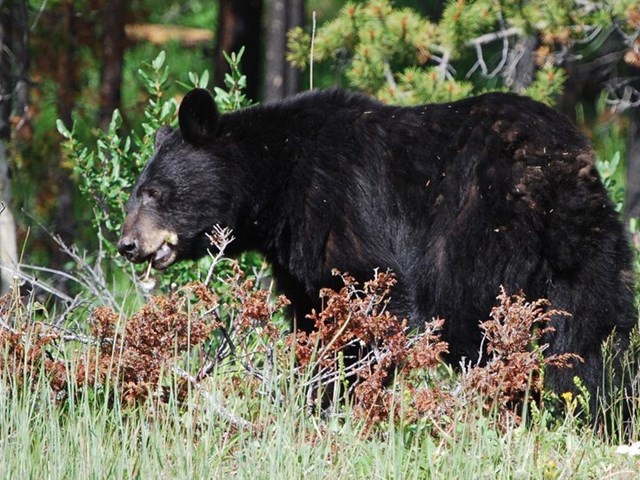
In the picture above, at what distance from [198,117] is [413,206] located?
3.70ft

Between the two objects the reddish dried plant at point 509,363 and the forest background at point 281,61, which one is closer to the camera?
the reddish dried plant at point 509,363

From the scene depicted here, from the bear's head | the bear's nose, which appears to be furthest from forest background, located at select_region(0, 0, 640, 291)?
the bear's head

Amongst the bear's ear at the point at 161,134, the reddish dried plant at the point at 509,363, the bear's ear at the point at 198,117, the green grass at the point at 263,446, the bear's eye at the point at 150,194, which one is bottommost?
the green grass at the point at 263,446

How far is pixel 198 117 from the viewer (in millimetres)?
5465

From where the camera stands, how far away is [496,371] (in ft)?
13.9

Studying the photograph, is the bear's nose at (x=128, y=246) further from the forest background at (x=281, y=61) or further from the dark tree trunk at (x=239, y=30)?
the dark tree trunk at (x=239, y=30)

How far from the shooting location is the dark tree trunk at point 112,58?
11.0m

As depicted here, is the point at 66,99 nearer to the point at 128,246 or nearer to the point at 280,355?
the point at 128,246

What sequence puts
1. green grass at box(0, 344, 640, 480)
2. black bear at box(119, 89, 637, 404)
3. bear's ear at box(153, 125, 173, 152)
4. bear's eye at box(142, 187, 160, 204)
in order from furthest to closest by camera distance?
bear's ear at box(153, 125, 173, 152), bear's eye at box(142, 187, 160, 204), black bear at box(119, 89, 637, 404), green grass at box(0, 344, 640, 480)

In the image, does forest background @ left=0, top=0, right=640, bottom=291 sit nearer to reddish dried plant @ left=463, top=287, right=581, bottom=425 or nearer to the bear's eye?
the bear's eye

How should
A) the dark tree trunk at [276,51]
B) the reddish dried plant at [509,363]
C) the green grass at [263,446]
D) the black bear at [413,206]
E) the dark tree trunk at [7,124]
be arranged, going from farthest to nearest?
the dark tree trunk at [276,51]
the dark tree trunk at [7,124]
the black bear at [413,206]
the reddish dried plant at [509,363]
the green grass at [263,446]

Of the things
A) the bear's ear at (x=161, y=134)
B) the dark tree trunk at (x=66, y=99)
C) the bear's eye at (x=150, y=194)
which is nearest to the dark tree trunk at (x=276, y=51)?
the bear's ear at (x=161, y=134)

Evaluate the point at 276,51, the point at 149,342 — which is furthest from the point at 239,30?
the point at 149,342

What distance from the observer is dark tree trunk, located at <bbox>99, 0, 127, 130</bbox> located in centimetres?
1099
